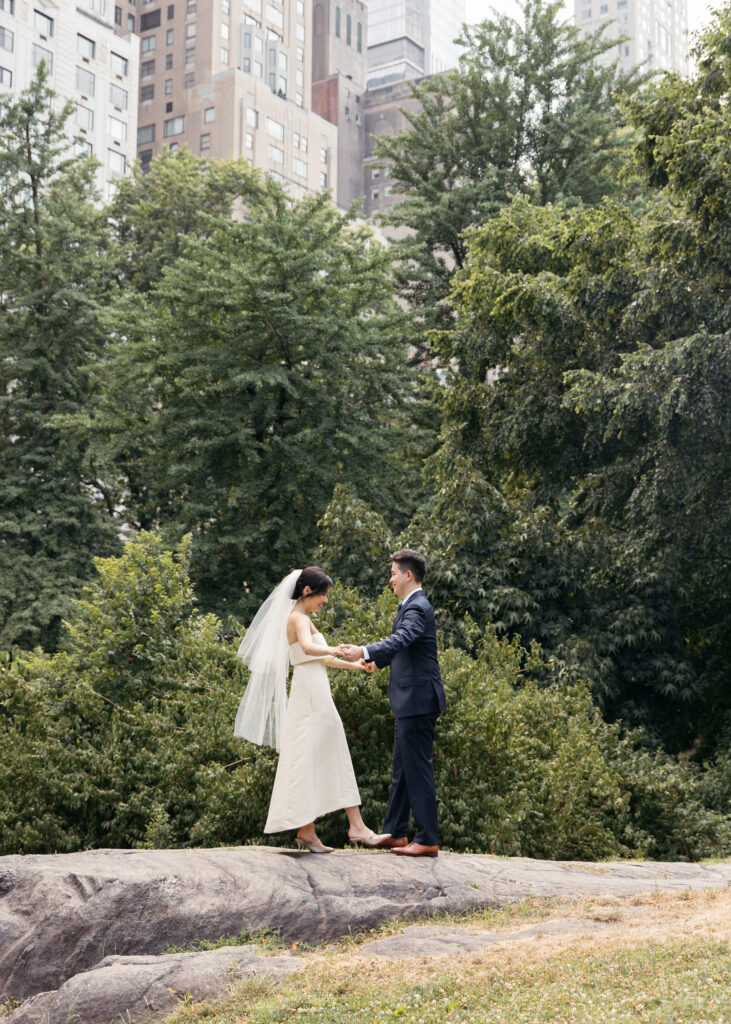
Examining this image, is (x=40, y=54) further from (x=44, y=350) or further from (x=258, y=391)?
(x=258, y=391)

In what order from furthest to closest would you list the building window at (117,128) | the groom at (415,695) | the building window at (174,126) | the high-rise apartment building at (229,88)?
the building window at (174,126), the high-rise apartment building at (229,88), the building window at (117,128), the groom at (415,695)

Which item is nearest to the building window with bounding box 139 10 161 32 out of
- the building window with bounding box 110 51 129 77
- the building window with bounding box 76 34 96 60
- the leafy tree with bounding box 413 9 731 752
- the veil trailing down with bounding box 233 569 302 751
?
the building window with bounding box 110 51 129 77

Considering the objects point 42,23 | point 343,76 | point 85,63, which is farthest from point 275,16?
point 42,23

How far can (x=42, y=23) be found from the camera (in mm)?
78125

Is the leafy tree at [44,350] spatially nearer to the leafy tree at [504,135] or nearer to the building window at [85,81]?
the leafy tree at [504,135]

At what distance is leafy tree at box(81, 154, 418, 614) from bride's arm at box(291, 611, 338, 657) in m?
14.2

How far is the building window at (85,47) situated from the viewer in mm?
82750

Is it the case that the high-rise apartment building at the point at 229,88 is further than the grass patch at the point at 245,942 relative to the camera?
Yes

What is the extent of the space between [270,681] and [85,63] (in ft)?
282

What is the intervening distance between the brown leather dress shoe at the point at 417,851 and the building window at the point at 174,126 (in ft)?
349

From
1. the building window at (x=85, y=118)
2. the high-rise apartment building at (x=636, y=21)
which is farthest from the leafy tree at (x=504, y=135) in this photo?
the high-rise apartment building at (x=636, y=21)

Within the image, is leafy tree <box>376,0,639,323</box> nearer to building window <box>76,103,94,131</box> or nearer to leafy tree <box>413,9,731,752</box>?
leafy tree <box>413,9,731,752</box>

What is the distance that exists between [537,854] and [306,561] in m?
13.1

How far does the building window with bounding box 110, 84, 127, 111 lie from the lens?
3418 inches
